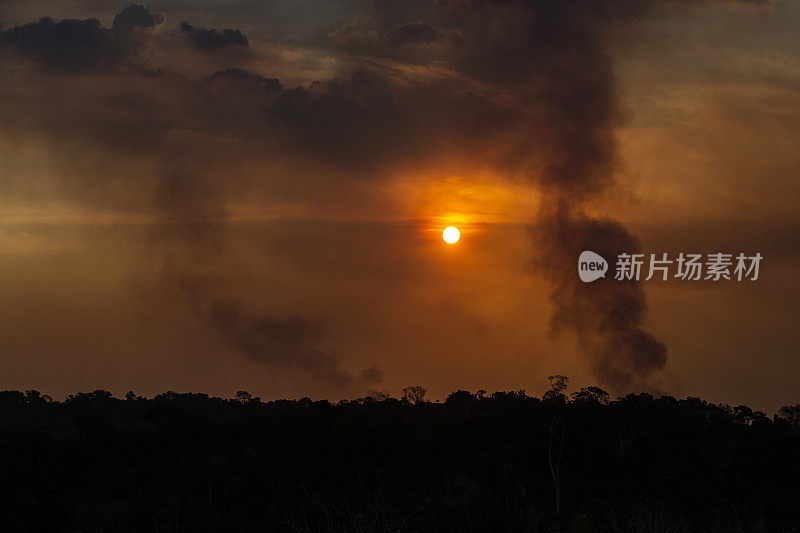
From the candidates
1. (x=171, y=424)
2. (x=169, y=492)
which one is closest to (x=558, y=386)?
(x=171, y=424)

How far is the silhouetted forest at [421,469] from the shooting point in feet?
148

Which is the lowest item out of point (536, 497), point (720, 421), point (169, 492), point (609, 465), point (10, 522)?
point (10, 522)

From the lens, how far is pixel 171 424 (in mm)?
79062

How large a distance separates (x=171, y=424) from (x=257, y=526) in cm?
3296

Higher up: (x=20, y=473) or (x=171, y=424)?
(x=171, y=424)

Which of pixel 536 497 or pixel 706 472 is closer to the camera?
pixel 536 497

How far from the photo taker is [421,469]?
5878 centimetres

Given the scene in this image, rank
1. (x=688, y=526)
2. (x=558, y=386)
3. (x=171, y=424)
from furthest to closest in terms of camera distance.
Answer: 1. (x=558, y=386)
2. (x=171, y=424)
3. (x=688, y=526)

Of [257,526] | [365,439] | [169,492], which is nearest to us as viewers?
[257,526]

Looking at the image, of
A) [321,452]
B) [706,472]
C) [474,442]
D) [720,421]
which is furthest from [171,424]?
[720,421]

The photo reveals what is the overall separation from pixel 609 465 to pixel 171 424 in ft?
129

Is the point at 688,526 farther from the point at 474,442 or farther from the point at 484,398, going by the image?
the point at 484,398

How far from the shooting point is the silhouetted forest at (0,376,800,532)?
1780 inches

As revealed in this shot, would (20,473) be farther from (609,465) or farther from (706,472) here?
(706,472)
